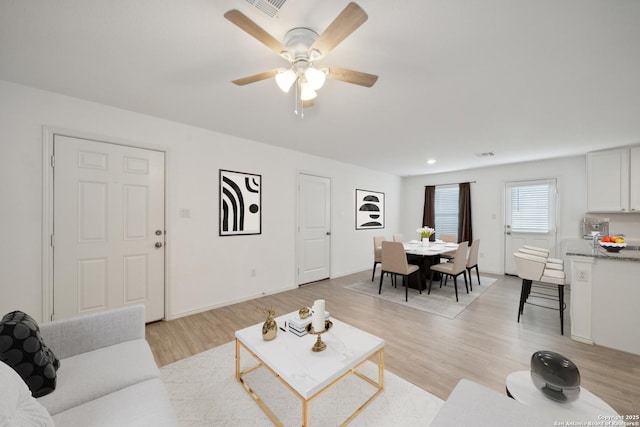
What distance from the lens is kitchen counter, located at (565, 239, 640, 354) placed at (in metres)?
2.29

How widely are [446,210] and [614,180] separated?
2807 millimetres

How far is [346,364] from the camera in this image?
1.47 meters

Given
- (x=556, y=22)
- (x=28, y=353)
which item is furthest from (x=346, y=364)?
(x=556, y=22)

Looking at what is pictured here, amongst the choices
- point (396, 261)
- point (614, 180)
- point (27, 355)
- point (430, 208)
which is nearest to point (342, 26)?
point (27, 355)

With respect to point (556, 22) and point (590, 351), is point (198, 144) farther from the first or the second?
point (590, 351)

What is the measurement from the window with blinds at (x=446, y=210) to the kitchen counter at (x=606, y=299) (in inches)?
142

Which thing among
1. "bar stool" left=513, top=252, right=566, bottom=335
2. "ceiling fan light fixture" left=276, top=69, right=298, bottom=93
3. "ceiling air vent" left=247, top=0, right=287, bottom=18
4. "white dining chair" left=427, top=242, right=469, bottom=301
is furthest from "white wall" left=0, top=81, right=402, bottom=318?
"bar stool" left=513, top=252, right=566, bottom=335

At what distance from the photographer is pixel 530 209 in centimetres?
504

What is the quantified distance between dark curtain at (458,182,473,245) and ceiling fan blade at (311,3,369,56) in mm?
5545

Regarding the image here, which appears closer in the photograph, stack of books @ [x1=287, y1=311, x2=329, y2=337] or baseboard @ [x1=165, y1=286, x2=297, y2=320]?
stack of books @ [x1=287, y1=311, x2=329, y2=337]

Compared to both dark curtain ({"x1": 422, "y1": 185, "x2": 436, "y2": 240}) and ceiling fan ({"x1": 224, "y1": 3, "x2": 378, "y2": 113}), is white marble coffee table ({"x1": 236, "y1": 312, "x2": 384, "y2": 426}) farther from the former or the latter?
dark curtain ({"x1": 422, "y1": 185, "x2": 436, "y2": 240})

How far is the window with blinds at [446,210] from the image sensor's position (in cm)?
611

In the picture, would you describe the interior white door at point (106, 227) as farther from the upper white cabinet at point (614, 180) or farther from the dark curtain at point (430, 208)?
the upper white cabinet at point (614, 180)

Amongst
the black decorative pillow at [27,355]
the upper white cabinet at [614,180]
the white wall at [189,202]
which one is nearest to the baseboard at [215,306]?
the white wall at [189,202]
